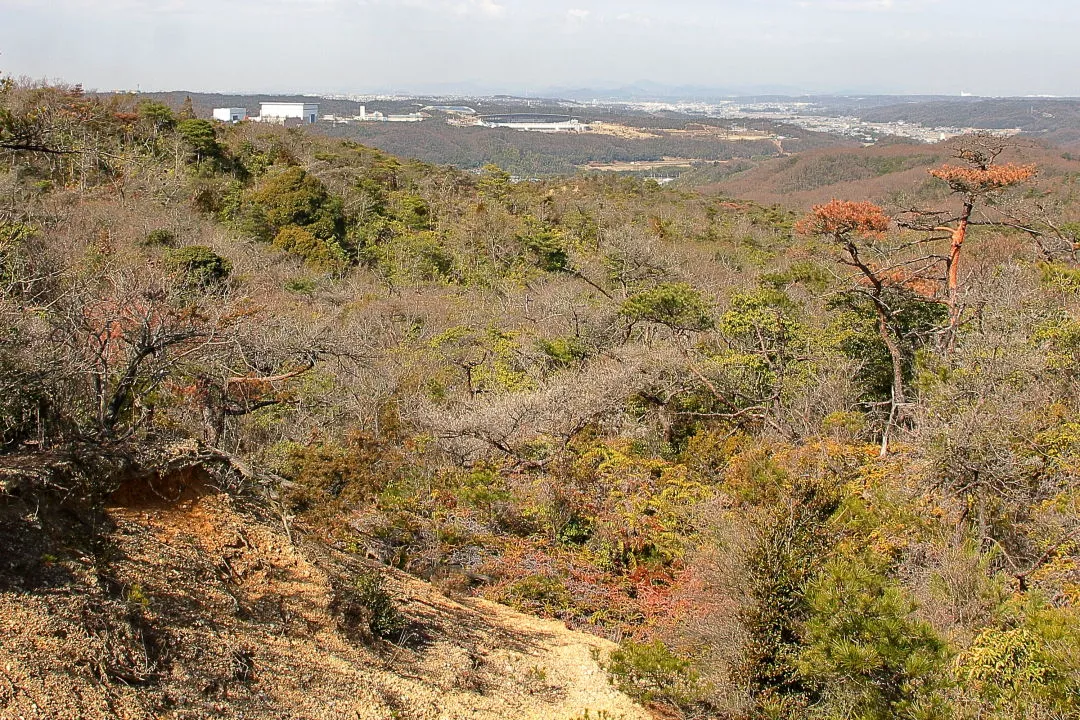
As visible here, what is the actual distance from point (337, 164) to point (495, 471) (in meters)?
28.4

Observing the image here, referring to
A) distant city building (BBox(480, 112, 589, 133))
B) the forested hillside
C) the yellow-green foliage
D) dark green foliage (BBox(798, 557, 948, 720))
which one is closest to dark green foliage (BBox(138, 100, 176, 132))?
the forested hillside

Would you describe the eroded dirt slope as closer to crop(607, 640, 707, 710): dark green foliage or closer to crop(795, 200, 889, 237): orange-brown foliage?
crop(607, 640, 707, 710): dark green foliage

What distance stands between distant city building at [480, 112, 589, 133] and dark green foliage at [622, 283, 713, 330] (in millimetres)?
97125

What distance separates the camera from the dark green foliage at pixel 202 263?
15.3 m

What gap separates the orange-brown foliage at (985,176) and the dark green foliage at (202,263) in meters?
12.7

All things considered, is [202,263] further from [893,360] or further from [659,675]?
[659,675]

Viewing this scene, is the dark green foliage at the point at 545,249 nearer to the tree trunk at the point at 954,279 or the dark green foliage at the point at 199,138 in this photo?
Result: the dark green foliage at the point at 199,138

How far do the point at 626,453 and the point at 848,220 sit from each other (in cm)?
416

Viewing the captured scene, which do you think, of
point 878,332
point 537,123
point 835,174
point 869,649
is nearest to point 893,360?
point 878,332

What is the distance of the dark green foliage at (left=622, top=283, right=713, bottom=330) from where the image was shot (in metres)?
14.0

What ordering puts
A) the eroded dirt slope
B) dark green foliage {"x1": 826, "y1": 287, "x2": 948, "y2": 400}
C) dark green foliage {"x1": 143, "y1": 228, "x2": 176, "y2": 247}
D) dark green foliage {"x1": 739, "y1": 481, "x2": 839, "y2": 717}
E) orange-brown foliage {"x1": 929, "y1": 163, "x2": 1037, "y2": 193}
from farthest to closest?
dark green foliage {"x1": 143, "y1": 228, "x2": 176, "y2": 247}
dark green foliage {"x1": 826, "y1": 287, "x2": 948, "y2": 400}
orange-brown foliage {"x1": 929, "y1": 163, "x2": 1037, "y2": 193}
dark green foliage {"x1": 739, "y1": 481, "x2": 839, "y2": 717}
the eroded dirt slope

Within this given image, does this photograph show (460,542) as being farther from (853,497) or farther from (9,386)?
(9,386)

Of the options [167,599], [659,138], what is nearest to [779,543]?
[167,599]

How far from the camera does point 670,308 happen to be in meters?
14.2
